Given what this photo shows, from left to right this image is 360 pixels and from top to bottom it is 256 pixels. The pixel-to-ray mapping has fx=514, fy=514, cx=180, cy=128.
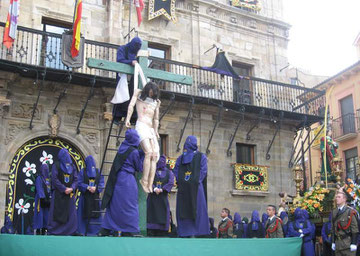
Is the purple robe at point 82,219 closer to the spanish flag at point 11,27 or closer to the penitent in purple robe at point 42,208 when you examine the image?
the penitent in purple robe at point 42,208

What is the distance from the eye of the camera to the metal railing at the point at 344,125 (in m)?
25.4

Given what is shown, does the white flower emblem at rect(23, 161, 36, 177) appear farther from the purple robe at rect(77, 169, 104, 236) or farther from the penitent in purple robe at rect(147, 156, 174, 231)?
the penitent in purple robe at rect(147, 156, 174, 231)

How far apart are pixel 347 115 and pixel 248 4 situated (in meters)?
9.32

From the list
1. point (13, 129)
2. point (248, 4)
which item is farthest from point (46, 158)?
point (248, 4)

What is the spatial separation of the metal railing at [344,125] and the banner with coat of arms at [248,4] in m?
8.44

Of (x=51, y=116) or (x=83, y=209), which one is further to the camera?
(x=51, y=116)

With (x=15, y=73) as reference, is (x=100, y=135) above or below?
below

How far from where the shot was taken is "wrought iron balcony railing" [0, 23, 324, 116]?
14844 mm

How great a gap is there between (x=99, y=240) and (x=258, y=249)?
2.50 metres

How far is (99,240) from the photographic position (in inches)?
248

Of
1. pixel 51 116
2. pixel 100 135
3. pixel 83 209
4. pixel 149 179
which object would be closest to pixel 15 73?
pixel 51 116

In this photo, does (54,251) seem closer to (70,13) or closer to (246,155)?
(70,13)

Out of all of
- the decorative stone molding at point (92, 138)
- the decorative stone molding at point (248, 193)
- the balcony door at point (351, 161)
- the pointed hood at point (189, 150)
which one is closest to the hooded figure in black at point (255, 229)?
the decorative stone molding at point (248, 193)

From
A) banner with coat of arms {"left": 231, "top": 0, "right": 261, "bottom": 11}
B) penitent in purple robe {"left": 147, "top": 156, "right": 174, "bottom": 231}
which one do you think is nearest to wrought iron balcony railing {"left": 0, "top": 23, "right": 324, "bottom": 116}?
banner with coat of arms {"left": 231, "top": 0, "right": 261, "bottom": 11}
